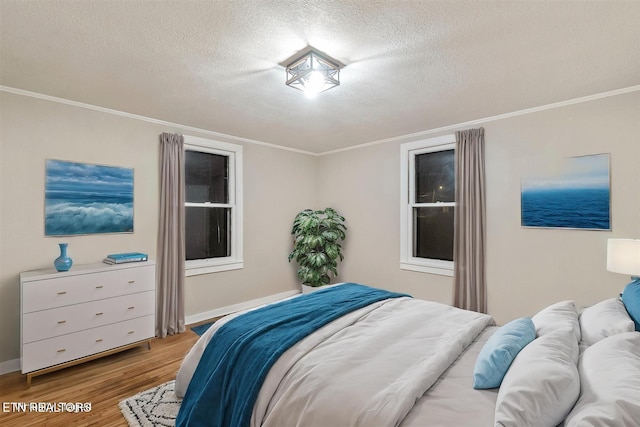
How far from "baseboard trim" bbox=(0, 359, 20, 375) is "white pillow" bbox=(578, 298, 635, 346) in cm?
433

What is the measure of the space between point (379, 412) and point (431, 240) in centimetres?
324

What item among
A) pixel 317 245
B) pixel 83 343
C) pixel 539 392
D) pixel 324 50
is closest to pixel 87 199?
pixel 83 343

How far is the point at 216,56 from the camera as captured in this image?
2109mm

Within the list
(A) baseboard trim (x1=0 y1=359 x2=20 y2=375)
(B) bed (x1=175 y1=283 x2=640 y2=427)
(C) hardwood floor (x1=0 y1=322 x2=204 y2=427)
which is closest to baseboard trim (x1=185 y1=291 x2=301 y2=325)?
(C) hardwood floor (x1=0 y1=322 x2=204 y2=427)

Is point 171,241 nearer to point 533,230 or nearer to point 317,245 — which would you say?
point 317,245

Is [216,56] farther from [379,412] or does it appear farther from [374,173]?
[374,173]

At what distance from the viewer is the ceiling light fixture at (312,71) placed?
6.79ft

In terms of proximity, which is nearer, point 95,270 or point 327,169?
point 95,270

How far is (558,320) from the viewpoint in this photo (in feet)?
5.34

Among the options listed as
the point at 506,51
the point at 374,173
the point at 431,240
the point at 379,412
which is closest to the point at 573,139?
the point at 506,51

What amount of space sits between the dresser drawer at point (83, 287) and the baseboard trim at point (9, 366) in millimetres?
711

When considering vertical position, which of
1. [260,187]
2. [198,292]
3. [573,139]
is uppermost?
[573,139]

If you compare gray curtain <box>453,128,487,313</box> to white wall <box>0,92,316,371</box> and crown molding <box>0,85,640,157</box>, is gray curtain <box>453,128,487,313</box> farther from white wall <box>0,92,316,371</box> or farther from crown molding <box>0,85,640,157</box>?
white wall <box>0,92,316,371</box>

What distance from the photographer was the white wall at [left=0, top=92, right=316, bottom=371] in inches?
105
